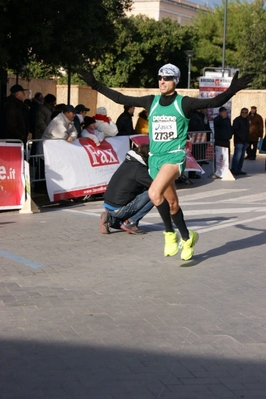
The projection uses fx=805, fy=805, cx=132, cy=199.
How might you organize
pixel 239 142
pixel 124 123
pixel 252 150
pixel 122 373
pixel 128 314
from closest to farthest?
pixel 122 373, pixel 128 314, pixel 124 123, pixel 239 142, pixel 252 150

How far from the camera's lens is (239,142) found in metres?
20.8

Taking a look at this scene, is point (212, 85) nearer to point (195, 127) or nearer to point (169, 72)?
point (195, 127)

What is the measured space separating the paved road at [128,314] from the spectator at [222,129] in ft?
25.1

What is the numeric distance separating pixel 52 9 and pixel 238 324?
997 centimetres

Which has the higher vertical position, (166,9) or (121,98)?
(166,9)

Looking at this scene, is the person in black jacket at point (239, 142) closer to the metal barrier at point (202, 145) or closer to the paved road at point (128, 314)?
the metal barrier at point (202, 145)

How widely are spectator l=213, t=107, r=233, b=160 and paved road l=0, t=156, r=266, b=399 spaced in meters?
7.64

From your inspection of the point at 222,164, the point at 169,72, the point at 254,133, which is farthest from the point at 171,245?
the point at 254,133

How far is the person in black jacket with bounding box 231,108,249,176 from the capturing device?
20.3 metres

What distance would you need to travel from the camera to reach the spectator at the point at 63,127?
1398 centimetres

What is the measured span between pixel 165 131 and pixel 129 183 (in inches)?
95.2

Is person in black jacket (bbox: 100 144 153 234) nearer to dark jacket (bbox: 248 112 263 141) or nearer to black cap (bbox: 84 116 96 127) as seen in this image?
black cap (bbox: 84 116 96 127)

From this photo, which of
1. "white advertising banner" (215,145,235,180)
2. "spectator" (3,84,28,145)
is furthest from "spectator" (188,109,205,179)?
"spectator" (3,84,28,145)

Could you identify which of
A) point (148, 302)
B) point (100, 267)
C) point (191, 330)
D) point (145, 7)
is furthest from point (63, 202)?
point (145, 7)
